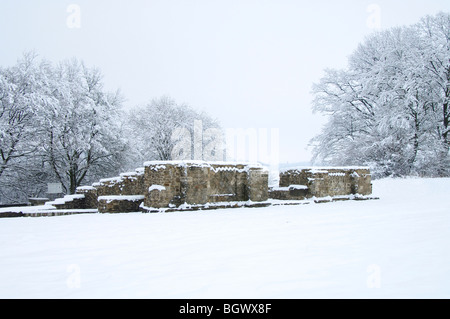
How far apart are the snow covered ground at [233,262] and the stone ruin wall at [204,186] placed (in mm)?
3533

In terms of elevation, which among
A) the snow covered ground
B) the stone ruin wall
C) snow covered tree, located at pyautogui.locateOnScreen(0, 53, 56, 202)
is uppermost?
snow covered tree, located at pyautogui.locateOnScreen(0, 53, 56, 202)

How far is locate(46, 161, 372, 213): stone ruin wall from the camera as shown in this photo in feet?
32.7

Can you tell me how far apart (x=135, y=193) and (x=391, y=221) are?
8.59 meters

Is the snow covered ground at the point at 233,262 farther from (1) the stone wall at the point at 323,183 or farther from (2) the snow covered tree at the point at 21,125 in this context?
(2) the snow covered tree at the point at 21,125

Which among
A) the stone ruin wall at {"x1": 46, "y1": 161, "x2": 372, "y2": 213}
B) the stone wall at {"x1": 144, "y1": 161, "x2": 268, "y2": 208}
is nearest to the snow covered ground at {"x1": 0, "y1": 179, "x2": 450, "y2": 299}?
the stone wall at {"x1": 144, "y1": 161, "x2": 268, "y2": 208}

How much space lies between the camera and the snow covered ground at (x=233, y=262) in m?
2.87

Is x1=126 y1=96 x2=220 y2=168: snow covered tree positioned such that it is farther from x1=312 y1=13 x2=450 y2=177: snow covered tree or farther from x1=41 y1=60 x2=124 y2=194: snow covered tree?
x1=312 y1=13 x2=450 y2=177: snow covered tree

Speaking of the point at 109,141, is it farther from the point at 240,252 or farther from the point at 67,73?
the point at 240,252

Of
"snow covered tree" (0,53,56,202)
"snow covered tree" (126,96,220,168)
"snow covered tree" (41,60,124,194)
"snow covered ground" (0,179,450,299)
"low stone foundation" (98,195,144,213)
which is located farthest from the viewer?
"snow covered tree" (126,96,220,168)

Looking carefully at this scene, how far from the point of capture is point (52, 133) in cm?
2270

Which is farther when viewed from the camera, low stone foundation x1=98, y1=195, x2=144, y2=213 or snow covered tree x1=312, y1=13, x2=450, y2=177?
snow covered tree x1=312, y1=13, x2=450, y2=177

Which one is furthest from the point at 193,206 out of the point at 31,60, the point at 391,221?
the point at 31,60

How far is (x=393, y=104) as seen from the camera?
22.2 metres

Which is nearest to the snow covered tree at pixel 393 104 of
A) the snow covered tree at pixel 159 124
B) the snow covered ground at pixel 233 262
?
the snow covered tree at pixel 159 124
